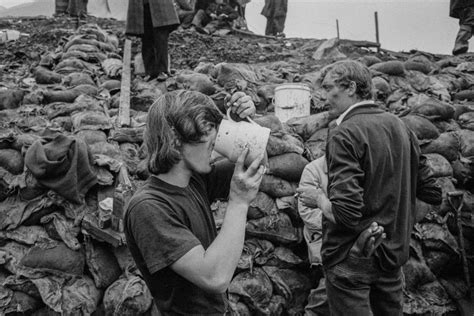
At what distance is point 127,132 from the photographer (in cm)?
387

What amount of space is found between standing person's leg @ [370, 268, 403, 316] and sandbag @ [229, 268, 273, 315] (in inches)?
38.1

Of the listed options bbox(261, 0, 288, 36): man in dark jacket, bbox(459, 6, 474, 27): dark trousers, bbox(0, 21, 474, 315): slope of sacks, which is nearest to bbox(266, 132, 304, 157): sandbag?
bbox(0, 21, 474, 315): slope of sacks

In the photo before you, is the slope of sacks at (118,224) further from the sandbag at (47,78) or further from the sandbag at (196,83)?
the sandbag at (47,78)

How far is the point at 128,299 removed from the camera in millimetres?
2641

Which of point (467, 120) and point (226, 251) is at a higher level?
point (226, 251)

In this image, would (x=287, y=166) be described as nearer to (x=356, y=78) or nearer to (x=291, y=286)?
(x=291, y=286)

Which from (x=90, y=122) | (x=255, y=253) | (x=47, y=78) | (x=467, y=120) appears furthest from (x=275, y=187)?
(x=47, y=78)

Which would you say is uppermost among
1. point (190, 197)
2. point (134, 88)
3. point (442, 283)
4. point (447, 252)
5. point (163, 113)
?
point (163, 113)

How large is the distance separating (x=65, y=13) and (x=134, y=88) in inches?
314

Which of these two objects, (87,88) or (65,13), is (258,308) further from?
(65,13)

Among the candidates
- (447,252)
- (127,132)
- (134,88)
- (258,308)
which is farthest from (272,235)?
(134,88)

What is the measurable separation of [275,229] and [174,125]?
6.56ft

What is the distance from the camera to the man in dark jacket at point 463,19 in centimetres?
785

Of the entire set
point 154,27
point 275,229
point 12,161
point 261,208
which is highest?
point 154,27
